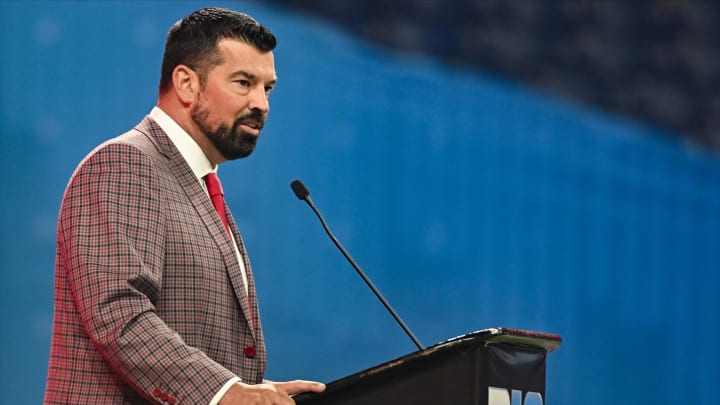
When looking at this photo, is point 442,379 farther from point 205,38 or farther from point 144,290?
point 205,38

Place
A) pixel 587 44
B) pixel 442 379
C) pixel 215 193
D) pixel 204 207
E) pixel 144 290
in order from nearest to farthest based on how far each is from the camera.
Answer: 1. pixel 442 379
2. pixel 144 290
3. pixel 204 207
4. pixel 215 193
5. pixel 587 44

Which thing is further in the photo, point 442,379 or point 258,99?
point 258,99

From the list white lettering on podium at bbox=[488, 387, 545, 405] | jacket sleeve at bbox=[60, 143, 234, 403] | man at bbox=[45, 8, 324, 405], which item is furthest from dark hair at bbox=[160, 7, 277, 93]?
white lettering on podium at bbox=[488, 387, 545, 405]

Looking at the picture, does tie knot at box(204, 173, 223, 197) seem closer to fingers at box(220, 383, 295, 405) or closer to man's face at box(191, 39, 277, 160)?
man's face at box(191, 39, 277, 160)

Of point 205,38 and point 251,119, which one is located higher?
point 205,38

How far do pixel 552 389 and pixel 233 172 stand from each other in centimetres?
133

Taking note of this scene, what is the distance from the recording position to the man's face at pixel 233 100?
1896mm

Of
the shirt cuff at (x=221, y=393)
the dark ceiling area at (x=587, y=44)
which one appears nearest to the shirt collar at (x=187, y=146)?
the shirt cuff at (x=221, y=393)

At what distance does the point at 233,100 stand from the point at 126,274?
0.47 meters

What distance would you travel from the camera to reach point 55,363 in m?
1.66

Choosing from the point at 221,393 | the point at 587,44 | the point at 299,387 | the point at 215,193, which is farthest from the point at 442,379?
the point at 587,44

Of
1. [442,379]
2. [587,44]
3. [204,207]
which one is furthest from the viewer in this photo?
[587,44]

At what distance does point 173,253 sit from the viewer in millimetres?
1674

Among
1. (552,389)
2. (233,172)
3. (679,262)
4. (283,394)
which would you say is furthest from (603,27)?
(283,394)
